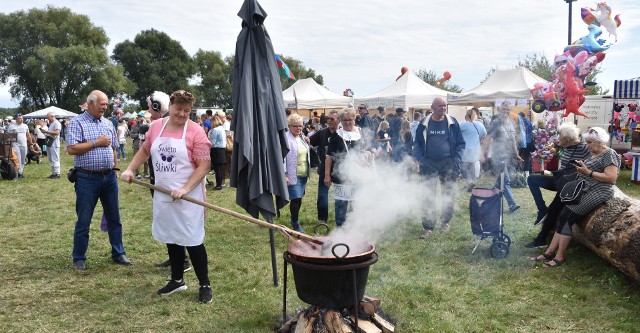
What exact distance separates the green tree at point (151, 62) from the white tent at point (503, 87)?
44630 millimetres

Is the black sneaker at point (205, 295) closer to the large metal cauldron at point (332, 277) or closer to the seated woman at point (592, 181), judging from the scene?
the large metal cauldron at point (332, 277)

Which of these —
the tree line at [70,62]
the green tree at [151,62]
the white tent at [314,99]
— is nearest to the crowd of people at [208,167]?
Result: the white tent at [314,99]

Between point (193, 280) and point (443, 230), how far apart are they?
3.55 meters

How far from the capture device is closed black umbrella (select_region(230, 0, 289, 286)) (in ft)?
12.7

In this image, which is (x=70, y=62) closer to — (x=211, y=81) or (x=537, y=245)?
(x=211, y=81)

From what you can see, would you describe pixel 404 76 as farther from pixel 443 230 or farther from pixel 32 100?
pixel 32 100

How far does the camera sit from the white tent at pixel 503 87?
48.9 feet

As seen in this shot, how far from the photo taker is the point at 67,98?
47.5 metres

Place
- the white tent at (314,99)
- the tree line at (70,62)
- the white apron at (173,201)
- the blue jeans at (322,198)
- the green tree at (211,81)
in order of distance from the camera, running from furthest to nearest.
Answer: the green tree at (211,81) → the tree line at (70,62) → the white tent at (314,99) → the blue jeans at (322,198) → the white apron at (173,201)

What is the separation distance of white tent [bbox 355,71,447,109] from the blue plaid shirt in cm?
1478

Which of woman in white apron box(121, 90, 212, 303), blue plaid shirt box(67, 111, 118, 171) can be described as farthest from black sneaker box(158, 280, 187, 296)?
blue plaid shirt box(67, 111, 118, 171)

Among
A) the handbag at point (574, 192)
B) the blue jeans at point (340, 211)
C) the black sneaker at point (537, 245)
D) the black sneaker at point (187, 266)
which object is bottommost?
the black sneaker at point (537, 245)

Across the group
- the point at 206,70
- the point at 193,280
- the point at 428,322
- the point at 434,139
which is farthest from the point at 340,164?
the point at 206,70

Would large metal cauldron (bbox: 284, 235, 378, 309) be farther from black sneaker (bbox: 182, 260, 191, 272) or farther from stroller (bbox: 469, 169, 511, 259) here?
stroller (bbox: 469, 169, 511, 259)
